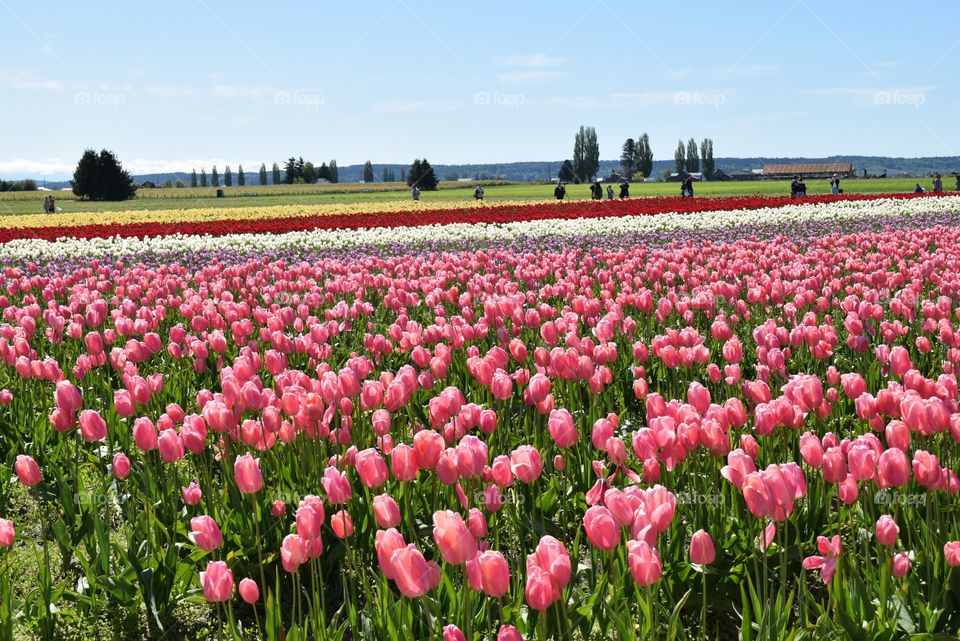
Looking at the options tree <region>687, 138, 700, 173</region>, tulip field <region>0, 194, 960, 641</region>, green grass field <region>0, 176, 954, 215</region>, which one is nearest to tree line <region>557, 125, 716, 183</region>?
tree <region>687, 138, 700, 173</region>

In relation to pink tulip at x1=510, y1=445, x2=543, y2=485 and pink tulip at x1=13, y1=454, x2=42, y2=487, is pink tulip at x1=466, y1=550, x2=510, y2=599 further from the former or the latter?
pink tulip at x1=13, y1=454, x2=42, y2=487

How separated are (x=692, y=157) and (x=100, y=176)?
117m

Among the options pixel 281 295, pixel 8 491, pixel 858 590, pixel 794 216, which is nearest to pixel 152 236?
pixel 281 295

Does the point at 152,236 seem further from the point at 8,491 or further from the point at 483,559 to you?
the point at 483,559

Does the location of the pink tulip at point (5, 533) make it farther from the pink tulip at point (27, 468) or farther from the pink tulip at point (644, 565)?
the pink tulip at point (644, 565)

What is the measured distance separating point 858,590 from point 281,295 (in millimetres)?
7433

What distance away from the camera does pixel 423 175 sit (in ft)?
344

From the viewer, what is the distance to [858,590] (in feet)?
10.1

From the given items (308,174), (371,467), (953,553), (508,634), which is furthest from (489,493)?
(308,174)

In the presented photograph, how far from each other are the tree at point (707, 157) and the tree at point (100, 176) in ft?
332

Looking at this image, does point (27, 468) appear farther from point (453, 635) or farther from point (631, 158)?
point (631, 158)

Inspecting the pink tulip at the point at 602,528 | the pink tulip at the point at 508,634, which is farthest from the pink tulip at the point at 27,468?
the pink tulip at the point at 602,528

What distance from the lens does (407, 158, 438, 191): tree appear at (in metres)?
102

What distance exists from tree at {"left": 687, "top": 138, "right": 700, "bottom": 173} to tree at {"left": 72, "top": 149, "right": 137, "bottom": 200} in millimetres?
112981
